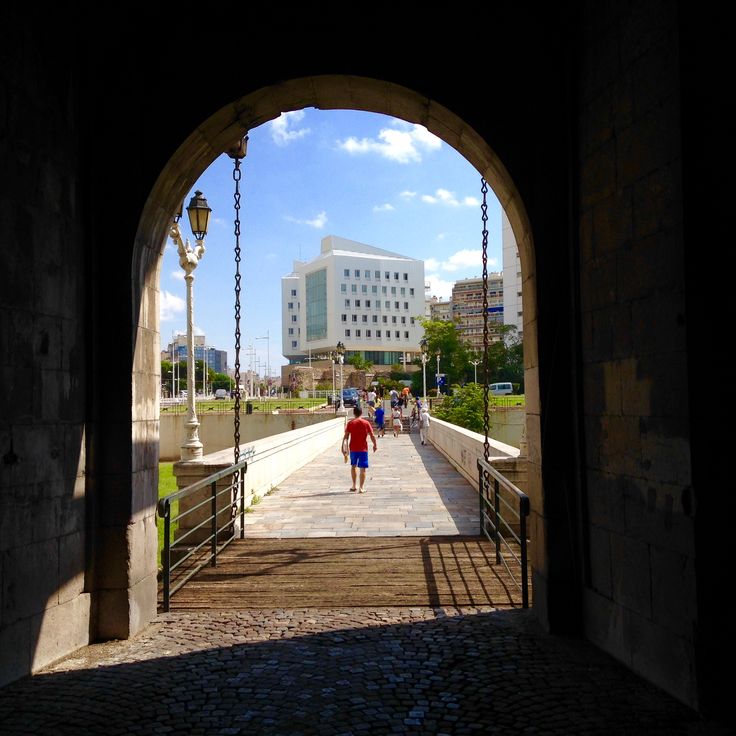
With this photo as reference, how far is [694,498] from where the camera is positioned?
12.1ft

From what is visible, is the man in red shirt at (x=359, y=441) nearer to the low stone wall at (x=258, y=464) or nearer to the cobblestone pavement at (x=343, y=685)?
the low stone wall at (x=258, y=464)

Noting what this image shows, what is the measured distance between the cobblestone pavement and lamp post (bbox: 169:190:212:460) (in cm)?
735

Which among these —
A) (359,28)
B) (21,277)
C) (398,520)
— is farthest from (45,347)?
(398,520)

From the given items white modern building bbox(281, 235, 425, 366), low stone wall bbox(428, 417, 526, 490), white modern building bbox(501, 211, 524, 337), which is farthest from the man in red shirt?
white modern building bbox(281, 235, 425, 366)

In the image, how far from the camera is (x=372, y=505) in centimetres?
1142

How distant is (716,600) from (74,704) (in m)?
3.80

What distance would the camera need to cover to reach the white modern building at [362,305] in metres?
112

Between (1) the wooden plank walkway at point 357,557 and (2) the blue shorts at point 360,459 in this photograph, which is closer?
(1) the wooden plank walkway at point 357,557

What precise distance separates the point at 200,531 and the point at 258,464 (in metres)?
3.32

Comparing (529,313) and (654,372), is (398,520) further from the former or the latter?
(654,372)

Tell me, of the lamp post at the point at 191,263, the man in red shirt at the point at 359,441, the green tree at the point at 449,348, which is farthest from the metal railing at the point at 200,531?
the green tree at the point at 449,348

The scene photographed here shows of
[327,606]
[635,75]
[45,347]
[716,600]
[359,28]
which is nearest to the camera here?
[716,600]

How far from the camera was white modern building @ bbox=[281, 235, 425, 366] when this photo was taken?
112 m

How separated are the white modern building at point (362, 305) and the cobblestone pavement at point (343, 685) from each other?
104906 millimetres
